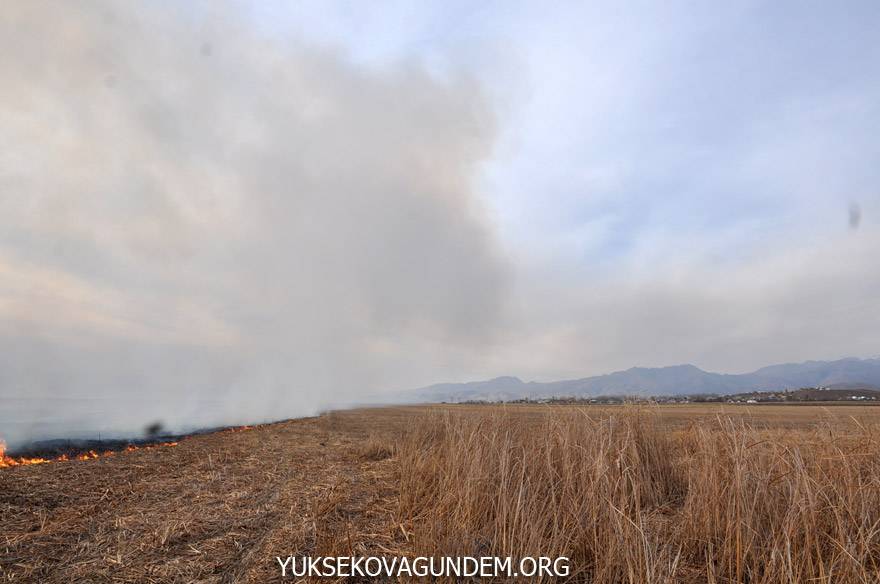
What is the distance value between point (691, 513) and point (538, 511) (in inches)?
57.2

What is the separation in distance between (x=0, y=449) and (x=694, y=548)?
690 inches

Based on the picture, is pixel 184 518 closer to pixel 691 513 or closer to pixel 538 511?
pixel 538 511

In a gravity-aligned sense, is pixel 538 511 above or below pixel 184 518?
above

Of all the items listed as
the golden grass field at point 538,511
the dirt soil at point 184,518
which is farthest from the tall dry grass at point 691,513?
the dirt soil at point 184,518

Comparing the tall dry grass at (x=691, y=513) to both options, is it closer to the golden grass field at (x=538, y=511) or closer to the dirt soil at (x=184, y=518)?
the golden grass field at (x=538, y=511)

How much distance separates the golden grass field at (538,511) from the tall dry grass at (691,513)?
2 centimetres

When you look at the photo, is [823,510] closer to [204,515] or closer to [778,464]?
[778,464]

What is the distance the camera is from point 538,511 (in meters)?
4.53

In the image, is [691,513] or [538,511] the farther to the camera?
[538,511]

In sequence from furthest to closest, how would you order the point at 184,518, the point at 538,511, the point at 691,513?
the point at 184,518 → the point at 538,511 → the point at 691,513

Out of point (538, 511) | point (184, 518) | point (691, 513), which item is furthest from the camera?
point (184, 518)

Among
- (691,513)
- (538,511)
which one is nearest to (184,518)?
(538,511)

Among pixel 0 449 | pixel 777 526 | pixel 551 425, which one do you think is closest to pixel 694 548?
pixel 777 526

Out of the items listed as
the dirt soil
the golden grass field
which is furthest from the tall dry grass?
the dirt soil
